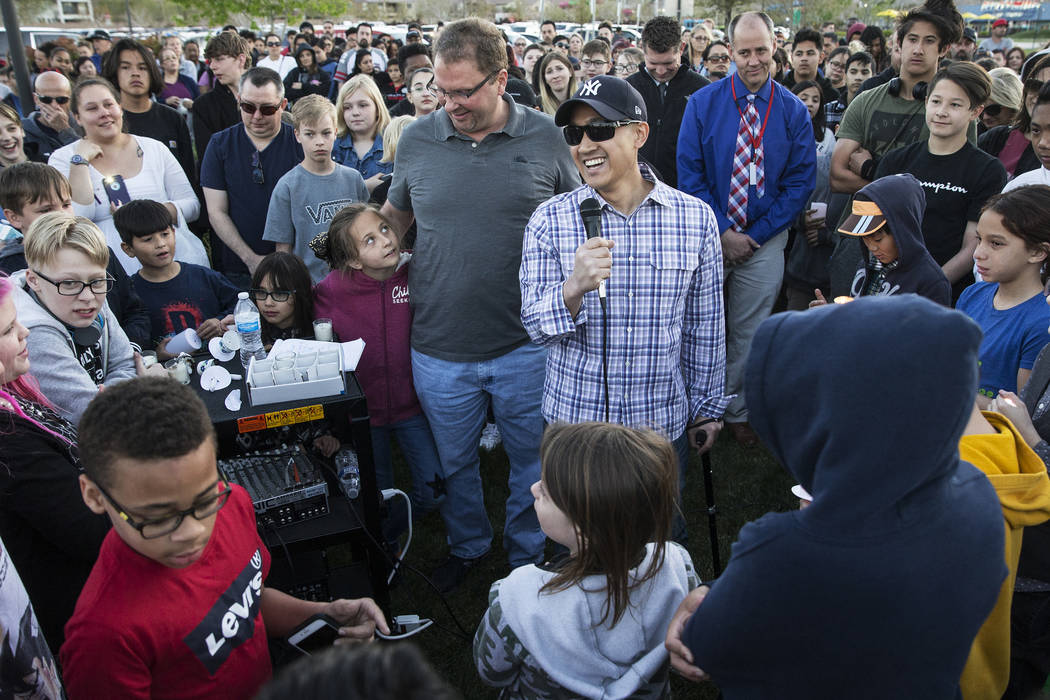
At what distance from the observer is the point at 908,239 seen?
3.16 m

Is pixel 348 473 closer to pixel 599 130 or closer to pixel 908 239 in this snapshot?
pixel 599 130

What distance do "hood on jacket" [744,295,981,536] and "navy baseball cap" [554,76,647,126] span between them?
1.51 metres

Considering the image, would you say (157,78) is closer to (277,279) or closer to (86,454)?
(277,279)

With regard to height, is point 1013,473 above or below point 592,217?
below

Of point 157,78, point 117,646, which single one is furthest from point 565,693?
point 157,78

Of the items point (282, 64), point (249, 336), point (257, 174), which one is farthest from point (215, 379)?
point (282, 64)

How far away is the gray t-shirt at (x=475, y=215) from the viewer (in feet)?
9.91

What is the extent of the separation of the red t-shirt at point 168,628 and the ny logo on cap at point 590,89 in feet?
6.02

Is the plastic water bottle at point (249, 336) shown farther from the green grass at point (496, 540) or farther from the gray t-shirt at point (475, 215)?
the green grass at point (496, 540)

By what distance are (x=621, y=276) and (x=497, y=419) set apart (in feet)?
3.39

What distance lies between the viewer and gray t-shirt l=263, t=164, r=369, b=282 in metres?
4.25

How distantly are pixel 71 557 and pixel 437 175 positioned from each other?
194 centimetres

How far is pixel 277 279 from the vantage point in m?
3.35

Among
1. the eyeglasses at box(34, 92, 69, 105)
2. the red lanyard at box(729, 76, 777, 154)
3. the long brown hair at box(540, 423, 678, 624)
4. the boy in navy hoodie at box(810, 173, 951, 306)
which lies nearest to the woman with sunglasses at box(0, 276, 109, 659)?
the long brown hair at box(540, 423, 678, 624)
